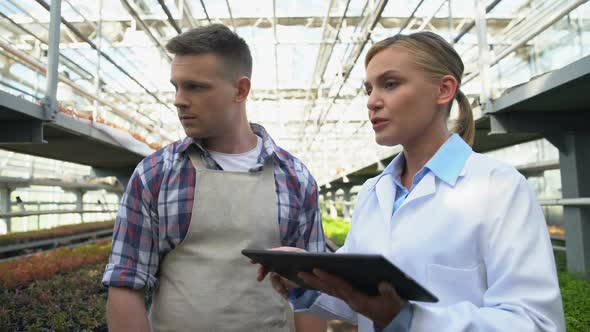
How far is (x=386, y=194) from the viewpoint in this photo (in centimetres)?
141

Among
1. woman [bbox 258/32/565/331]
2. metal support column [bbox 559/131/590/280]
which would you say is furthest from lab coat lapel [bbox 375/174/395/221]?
metal support column [bbox 559/131/590/280]

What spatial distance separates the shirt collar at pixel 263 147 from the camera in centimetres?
172

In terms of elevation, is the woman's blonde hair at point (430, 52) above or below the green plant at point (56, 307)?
above

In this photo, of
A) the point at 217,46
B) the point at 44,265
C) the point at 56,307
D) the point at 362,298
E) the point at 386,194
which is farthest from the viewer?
the point at 44,265

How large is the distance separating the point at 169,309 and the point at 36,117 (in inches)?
138

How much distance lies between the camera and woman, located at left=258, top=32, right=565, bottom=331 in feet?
3.28

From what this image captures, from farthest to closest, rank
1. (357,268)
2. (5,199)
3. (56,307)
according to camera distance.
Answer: (5,199) < (56,307) < (357,268)

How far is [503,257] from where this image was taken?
3.39 feet

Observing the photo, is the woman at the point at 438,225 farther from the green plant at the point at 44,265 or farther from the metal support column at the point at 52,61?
the green plant at the point at 44,265

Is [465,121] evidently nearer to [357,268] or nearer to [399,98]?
[399,98]

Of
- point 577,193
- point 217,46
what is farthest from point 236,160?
point 577,193

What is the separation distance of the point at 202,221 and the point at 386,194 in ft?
2.14

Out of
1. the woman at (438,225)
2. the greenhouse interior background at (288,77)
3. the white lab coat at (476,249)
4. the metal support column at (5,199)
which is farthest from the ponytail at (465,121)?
the metal support column at (5,199)

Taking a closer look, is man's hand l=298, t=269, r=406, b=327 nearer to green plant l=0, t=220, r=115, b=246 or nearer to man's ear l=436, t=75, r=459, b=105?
man's ear l=436, t=75, r=459, b=105
